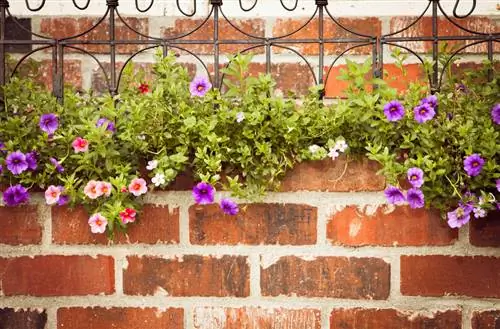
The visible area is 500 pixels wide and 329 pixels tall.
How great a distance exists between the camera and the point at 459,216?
3.50 ft

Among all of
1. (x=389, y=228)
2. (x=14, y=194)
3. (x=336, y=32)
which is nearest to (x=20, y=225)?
(x=14, y=194)

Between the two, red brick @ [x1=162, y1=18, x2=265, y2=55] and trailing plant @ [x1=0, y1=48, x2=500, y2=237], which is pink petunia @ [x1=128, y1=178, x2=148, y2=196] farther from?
red brick @ [x1=162, y1=18, x2=265, y2=55]

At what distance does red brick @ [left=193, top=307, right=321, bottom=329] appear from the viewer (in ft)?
3.79

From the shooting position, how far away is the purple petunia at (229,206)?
3.59 ft

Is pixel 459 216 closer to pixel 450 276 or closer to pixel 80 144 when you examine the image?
pixel 450 276

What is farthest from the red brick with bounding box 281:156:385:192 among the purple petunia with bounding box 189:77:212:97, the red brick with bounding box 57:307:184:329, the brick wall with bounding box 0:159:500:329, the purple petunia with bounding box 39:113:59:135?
the purple petunia with bounding box 39:113:59:135

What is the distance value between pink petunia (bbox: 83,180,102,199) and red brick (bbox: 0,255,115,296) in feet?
0.47

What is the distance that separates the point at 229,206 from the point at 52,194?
0.31 m

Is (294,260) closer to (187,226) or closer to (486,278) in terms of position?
(187,226)

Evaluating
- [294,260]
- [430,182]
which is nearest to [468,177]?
[430,182]

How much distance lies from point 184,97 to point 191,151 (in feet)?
0.32

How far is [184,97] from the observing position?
1124mm

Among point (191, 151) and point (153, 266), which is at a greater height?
point (191, 151)

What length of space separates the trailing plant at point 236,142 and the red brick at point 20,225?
56 millimetres
